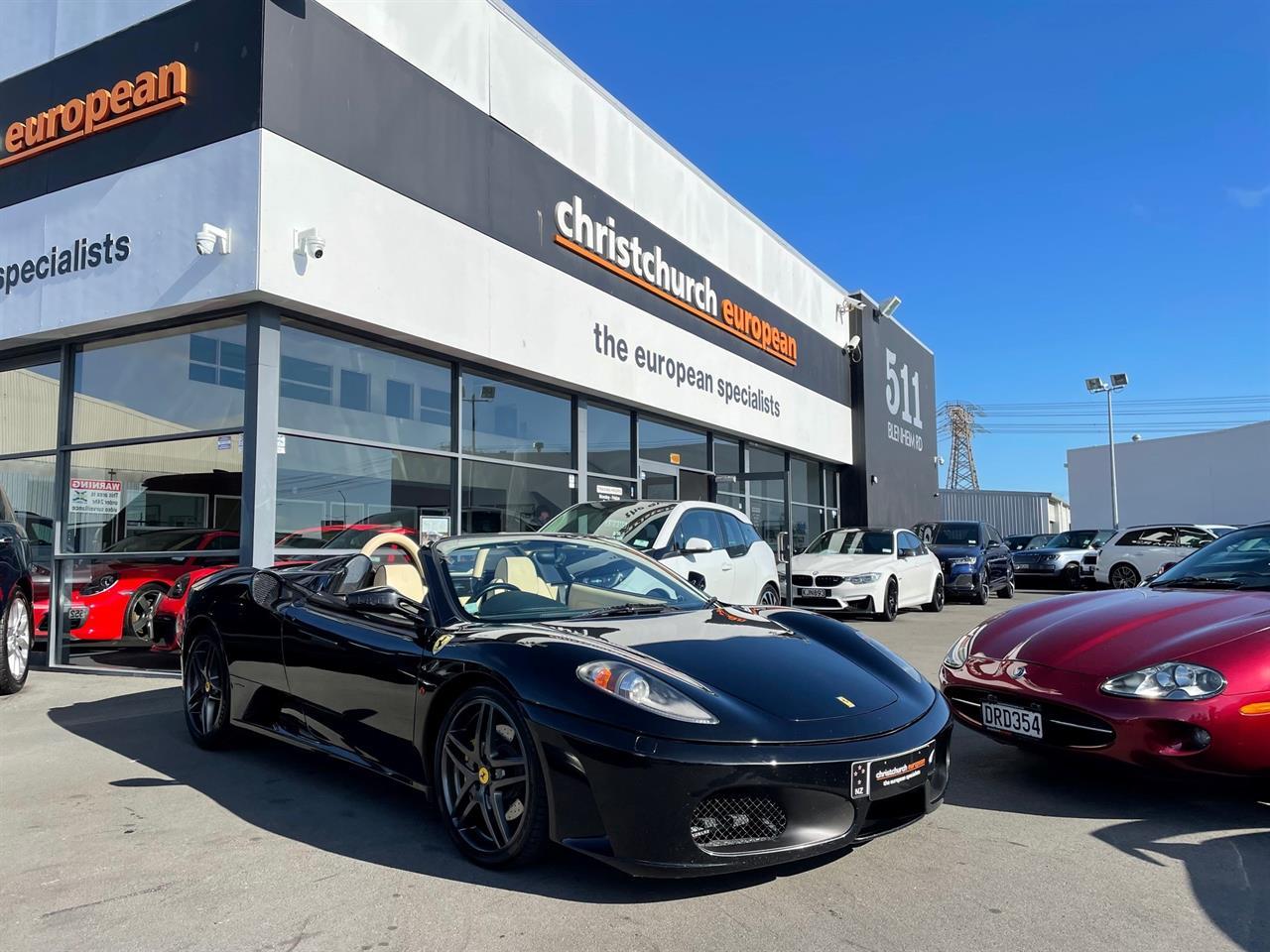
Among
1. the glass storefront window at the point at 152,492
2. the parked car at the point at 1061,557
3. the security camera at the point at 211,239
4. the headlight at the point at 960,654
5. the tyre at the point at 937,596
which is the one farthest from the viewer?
the parked car at the point at 1061,557

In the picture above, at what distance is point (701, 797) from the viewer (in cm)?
274

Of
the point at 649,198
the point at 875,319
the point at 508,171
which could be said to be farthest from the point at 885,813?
the point at 875,319

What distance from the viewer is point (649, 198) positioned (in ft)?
45.3

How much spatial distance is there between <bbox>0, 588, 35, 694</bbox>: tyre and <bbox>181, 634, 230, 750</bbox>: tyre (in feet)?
8.22

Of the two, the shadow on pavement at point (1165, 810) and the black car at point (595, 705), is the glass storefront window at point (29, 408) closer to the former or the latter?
the black car at point (595, 705)

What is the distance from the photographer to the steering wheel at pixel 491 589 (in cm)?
380

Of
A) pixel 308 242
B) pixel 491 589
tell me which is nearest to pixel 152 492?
pixel 308 242

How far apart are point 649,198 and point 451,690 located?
1158 centimetres

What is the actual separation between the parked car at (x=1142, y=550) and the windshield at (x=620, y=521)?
13050mm

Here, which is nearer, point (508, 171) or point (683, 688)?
point (683, 688)

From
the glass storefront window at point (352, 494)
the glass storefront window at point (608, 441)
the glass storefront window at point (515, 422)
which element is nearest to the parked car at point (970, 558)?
the glass storefront window at point (608, 441)

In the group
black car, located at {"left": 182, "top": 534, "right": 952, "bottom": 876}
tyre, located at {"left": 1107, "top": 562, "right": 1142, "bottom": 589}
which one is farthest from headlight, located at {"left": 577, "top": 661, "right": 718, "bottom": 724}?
tyre, located at {"left": 1107, "top": 562, "right": 1142, "bottom": 589}

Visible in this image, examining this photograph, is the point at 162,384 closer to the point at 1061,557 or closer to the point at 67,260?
the point at 67,260

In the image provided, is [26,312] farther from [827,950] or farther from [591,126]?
[827,950]
